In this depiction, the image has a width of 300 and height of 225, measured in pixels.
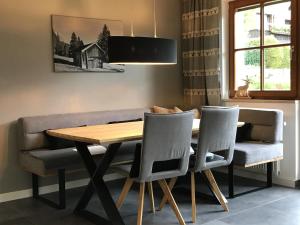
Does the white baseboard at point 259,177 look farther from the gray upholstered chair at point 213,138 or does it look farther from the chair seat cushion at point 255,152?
the gray upholstered chair at point 213,138

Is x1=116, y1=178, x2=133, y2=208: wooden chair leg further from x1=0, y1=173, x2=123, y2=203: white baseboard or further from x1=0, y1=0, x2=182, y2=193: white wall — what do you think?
x1=0, y1=0, x2=182, y2=193: white wall

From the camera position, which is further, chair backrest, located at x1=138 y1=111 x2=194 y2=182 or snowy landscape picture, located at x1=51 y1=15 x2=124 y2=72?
snowy landscape picture, located at x1=51 y1=15 x2=124 y2=72

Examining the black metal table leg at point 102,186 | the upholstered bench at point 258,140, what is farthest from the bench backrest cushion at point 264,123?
the black metal table leg at point 102,186

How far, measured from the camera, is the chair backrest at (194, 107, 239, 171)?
326cm

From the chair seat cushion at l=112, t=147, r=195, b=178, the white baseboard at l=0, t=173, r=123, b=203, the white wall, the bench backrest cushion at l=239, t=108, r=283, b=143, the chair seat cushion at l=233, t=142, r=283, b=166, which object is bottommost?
the white baseboard at l=0, t=173, r=123, b=203

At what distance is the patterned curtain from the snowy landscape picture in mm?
1021

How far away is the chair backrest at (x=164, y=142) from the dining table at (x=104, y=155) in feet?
0.80

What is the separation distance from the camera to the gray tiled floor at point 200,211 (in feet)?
10.9

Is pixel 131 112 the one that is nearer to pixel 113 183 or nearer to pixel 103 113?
pixel 103 113

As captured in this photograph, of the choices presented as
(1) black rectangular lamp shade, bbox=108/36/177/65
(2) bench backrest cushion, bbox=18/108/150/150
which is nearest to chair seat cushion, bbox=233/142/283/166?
(1) black rectangular lamp shade, bbox=108/36/177/65

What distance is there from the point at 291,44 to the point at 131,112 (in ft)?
6.57

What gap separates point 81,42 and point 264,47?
2163 millimetres

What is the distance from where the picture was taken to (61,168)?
3.74 meters

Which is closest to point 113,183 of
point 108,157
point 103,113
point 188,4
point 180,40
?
point 103,113
